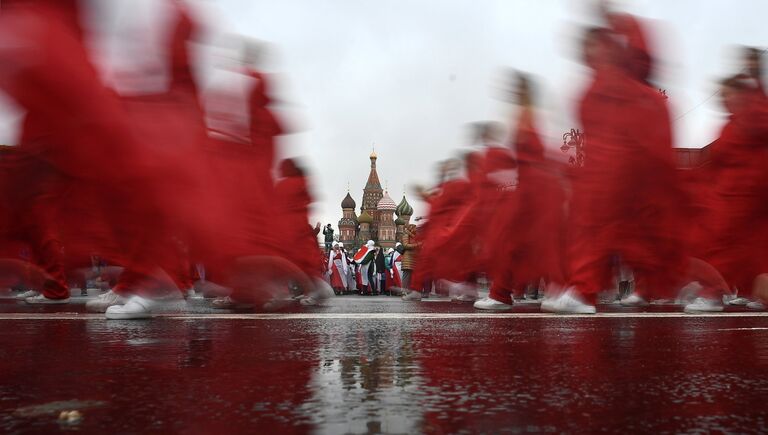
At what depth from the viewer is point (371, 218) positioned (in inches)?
4296

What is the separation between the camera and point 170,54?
521 cm

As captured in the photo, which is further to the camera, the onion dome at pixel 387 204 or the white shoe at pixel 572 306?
the onion dome at pixel 387 204

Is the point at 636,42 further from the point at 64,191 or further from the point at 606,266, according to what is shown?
the point at 64,191

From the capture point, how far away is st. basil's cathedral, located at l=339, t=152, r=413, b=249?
350ft

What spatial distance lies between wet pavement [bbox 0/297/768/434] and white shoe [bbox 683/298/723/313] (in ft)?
11.3

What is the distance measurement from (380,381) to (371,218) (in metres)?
107

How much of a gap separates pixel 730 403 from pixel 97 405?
141cm

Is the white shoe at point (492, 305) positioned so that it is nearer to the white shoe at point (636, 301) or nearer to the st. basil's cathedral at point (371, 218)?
the white shoe at point (636, 301)

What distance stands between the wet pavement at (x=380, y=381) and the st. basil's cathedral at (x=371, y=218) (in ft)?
315

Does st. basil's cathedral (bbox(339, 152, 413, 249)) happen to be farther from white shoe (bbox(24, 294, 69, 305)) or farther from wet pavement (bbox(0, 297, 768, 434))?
wet pavement (bbox(0, 297, 768, 434))

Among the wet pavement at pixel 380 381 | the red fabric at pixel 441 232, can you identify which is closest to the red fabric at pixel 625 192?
the wet pavement at pixel 380 381

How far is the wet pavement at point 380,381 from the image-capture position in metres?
1.54

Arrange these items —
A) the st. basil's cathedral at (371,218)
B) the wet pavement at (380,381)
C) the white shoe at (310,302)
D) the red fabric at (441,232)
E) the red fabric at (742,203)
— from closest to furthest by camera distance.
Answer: the wet pavement at (380,381), the red fabric at (742,203), the white shoe at (310,302), the red fabric at (441,232), the st. basil's cathedral at (371,218)

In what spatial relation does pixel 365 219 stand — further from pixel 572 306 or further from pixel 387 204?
pixel 572 306
